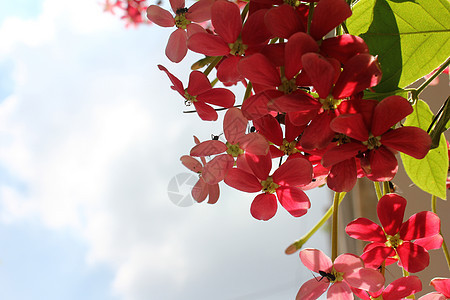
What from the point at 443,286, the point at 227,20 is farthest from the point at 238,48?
the point at 443,286

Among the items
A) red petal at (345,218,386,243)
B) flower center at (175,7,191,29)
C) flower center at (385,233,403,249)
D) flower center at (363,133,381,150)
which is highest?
flower center at (175,7,191,29)

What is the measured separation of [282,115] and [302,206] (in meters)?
0.03

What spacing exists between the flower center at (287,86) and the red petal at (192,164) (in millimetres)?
50

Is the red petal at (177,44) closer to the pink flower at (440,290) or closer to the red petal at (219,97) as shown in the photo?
the red petal at (219,97)

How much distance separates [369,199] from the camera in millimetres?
425

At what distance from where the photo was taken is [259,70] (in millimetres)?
121

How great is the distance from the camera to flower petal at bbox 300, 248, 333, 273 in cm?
14

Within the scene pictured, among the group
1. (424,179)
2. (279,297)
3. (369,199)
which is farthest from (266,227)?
(424,179)

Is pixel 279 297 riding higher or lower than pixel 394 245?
higher

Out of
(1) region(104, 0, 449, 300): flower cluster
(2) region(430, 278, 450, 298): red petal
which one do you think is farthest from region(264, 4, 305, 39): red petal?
(2) region(430, 278, 450, 298): red petal

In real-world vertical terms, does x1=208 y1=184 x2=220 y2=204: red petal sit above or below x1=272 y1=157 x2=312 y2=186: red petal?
above

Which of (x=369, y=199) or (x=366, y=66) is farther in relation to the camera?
(x=369, y=199)

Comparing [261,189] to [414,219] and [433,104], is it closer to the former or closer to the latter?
[414,219]

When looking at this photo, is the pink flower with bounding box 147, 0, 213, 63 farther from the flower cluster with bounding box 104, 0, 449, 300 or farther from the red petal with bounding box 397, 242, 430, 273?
the red petal with bounding box 397, 242, 430, 273
